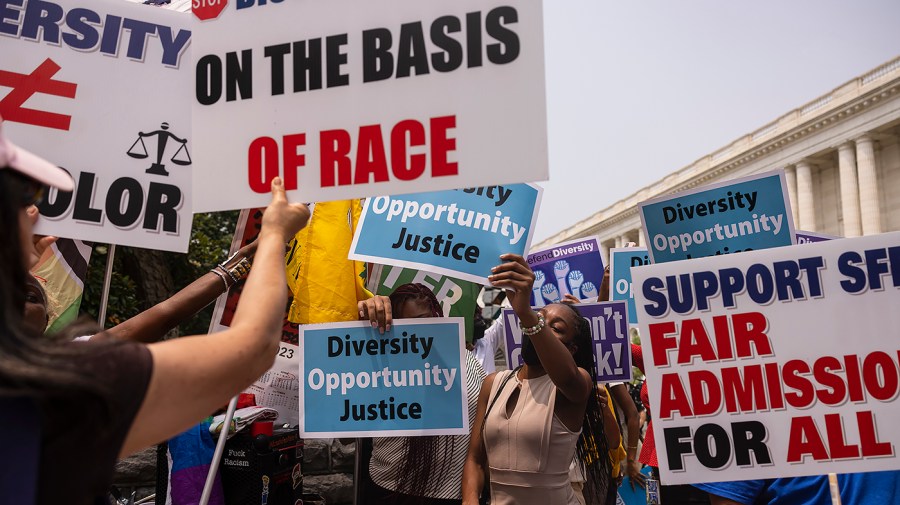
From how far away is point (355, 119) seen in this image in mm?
2289

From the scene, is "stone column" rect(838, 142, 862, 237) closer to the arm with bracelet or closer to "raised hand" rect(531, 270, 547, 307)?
"raised hand" rect(531, 270, 547, 307)

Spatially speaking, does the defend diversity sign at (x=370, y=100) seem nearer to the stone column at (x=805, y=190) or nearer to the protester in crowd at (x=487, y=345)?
the protester in crowd at (x=487, y=345)

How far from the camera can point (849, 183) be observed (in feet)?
168

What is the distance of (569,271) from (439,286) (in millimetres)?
2824

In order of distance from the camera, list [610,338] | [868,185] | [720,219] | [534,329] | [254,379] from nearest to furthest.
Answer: [254,379], [534,329], [720,219], [610,338], [868,185]

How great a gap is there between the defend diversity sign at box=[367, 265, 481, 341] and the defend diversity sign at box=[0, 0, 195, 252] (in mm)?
1500

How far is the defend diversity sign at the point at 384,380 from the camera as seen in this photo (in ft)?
11.4

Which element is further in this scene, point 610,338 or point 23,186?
point 610,338

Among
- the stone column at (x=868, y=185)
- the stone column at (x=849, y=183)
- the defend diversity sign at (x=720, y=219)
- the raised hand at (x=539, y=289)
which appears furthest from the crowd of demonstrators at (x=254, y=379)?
the stone column at (x=849, y=183)

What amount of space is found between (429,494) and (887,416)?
1941mm

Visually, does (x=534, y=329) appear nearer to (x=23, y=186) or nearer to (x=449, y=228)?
(x=449, y=228)

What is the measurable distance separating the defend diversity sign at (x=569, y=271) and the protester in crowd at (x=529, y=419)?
366 cm

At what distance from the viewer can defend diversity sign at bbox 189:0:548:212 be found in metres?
2.19

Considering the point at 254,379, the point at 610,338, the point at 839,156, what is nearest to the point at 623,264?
the point at 610,338
